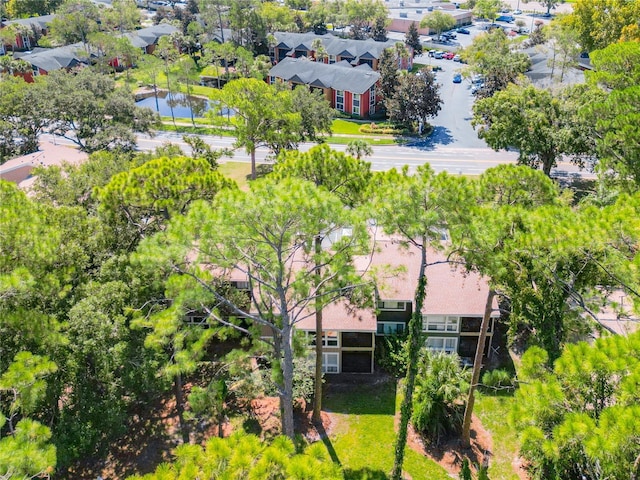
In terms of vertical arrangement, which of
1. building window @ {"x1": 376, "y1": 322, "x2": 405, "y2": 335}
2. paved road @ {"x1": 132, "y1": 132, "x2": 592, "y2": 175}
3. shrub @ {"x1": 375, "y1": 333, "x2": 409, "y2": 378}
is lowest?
shrub @ {"x1": 375, "y1": 333, "x2": 409, "y2": 378}

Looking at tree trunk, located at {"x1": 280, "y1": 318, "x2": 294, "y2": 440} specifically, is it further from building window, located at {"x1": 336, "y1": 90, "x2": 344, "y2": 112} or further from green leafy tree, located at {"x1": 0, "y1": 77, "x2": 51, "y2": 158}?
building window, located at {"x1": 336, "y1": 90, "x2": 344, "y2": 112}

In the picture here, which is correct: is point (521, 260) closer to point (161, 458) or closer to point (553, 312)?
point (553, 312)

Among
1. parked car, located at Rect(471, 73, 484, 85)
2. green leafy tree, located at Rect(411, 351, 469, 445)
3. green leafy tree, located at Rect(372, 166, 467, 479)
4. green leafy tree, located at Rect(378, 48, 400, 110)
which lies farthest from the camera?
parked car, located at Rect(471, 73, 484, 85)

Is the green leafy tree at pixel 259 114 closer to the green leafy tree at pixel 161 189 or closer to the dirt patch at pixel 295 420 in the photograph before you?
the green leafy tree at pixel 161 189

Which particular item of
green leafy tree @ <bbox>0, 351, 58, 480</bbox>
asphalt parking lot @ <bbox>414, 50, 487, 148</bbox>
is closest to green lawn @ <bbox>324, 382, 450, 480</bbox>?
green leafy tree @ <bbox>0, 351, 58, 480</bbox>

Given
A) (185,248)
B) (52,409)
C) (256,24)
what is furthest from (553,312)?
(256,24)

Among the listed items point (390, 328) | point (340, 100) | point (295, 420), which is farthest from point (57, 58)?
point (295, 420)
